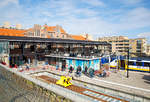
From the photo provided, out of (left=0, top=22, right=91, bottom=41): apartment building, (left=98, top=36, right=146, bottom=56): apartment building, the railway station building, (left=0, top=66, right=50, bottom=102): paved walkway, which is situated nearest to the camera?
(left=0, top=66, right=50, bottom=102): paved walkway

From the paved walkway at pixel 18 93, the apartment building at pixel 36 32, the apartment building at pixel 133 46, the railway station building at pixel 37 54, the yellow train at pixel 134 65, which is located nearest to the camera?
the paved walkway at pixel 18 93

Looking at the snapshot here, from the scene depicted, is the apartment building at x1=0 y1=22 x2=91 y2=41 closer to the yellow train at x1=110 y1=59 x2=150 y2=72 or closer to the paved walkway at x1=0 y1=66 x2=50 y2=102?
the paved walkway at x1=0 y1=66 x2=50 y2=102

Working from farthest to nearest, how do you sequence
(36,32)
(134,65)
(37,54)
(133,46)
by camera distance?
(133,46) < (36,32) < (37,54) < (134,65)

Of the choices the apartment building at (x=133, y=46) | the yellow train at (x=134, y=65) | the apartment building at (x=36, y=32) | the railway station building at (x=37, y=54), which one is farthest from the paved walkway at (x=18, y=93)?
the apartment building at (x=133, y=46)

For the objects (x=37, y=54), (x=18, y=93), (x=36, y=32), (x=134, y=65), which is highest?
(x=36, y=32)

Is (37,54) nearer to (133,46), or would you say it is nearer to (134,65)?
(134,65)

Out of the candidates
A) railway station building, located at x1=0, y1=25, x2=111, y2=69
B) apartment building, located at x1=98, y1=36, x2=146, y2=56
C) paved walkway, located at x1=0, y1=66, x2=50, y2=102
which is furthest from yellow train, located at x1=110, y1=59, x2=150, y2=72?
apartment building, located at x1=98, y1=36, x2=146, y2=56

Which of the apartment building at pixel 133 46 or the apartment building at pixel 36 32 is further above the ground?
the apartment building at pixel 36 32

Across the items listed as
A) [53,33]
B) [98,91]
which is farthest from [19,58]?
[53,33]

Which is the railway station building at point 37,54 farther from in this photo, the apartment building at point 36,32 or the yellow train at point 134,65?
the apartment building at point 36,32

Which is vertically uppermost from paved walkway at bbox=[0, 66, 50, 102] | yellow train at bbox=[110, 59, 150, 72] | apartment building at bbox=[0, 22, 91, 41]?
apartment building at bbox=[0, 22, 91, 41]

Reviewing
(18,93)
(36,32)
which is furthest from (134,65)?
(36,32)

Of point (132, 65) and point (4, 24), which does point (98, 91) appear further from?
point (4, 24)

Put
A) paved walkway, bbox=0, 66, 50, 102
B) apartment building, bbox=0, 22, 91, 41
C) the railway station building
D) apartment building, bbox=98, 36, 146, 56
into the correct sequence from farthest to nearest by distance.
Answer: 1. apartment building, bbox=98, 36, 146, 56
2. apartment building, bbox=0, 22, 91, 41
3. the railway station building
4. paved walkway, bbox=0, 66, 50, 102
